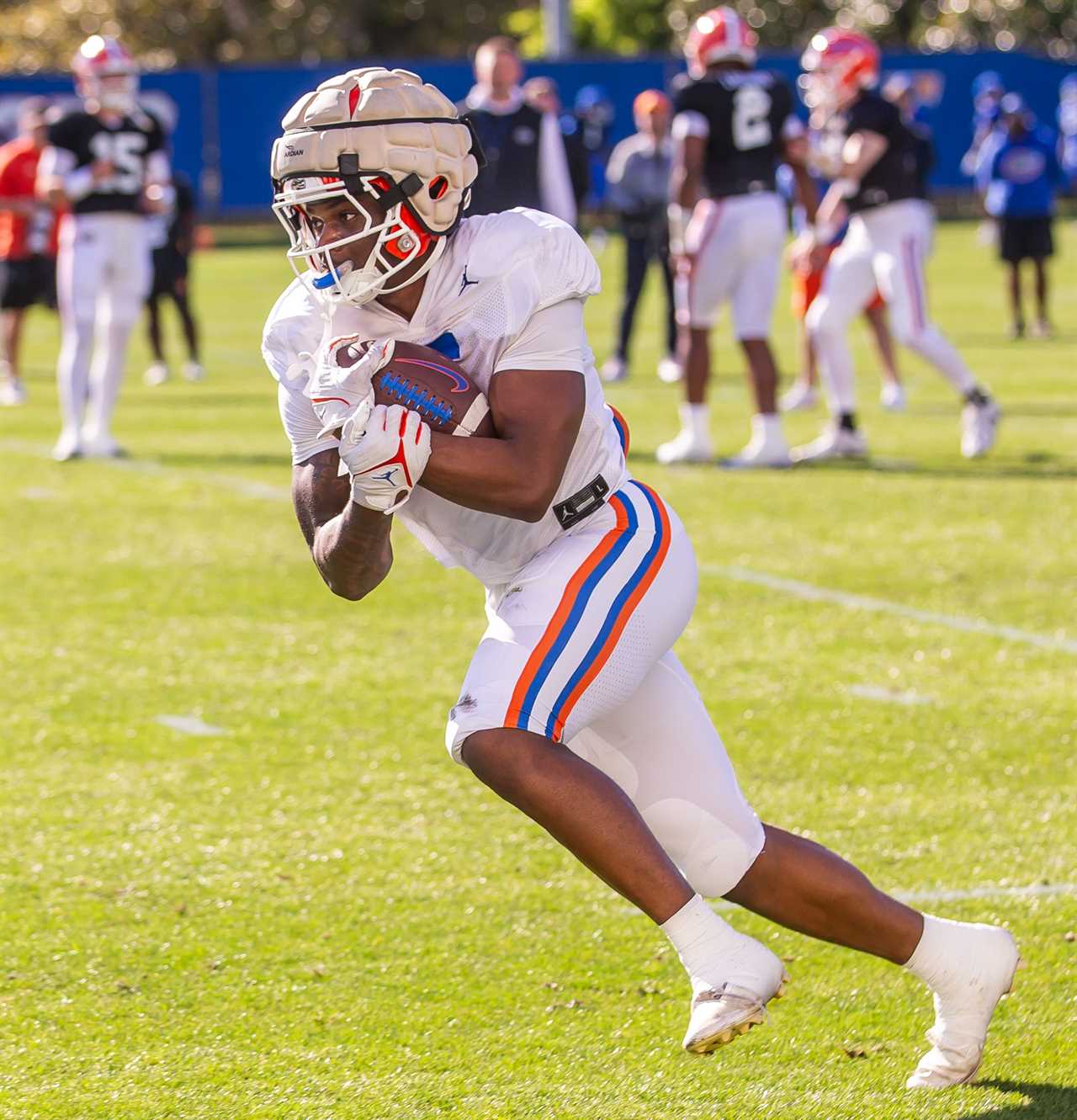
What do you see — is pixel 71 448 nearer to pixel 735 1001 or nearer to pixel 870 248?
pixel 870 248

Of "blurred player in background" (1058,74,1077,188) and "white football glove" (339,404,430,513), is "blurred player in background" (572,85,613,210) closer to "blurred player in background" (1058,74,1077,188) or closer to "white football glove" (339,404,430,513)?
"blurred player in background" (1058,74,1077,188)

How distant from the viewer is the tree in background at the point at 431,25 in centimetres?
4034

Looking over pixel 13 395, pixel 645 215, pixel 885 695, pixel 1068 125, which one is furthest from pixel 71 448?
pixel 1068 125

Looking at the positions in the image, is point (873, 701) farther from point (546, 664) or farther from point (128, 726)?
point (546, 664)

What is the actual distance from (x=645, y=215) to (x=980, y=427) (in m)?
5.22

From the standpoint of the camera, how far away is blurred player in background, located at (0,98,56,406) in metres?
13.6

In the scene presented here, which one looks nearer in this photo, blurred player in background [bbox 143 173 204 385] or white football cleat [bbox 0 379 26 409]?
white football cleat [bbox 0 379 26 409]

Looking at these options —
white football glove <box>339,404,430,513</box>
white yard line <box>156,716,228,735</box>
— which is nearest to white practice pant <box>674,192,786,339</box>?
white yard line <box>156,716,228,735</box>

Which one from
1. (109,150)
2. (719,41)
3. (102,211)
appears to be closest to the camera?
(719,41)

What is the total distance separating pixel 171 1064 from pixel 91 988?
40 centimetres

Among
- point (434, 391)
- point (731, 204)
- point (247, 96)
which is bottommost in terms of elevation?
point (247, 96)

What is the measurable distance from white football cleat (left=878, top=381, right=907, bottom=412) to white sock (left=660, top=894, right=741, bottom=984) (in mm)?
8976

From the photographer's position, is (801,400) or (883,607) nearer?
(883,607)

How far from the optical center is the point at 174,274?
14.2 m
